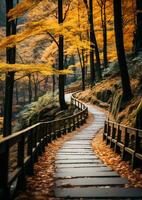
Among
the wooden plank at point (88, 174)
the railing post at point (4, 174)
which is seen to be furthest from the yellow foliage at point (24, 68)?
the railing post at point (4, 174)

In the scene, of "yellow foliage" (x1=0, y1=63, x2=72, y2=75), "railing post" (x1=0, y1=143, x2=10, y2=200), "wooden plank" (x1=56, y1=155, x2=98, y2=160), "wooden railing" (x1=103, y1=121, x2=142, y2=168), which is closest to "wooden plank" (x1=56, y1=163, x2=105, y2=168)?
"wooden railing" (x1=103, y1=121, x2=142, y2=168)

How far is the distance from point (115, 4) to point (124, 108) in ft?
18.1

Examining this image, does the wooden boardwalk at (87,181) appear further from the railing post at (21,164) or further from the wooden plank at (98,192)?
the railing post at (21,164)

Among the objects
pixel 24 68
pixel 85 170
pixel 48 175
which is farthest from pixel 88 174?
pixel 24 68

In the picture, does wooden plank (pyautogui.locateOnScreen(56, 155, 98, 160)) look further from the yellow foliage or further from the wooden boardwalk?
the yellow foliage

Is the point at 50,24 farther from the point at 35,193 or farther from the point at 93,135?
the point at 35,193

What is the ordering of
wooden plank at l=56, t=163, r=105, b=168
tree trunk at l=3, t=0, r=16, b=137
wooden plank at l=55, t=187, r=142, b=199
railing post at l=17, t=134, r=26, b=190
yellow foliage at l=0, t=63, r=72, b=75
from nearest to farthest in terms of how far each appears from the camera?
wooden plank at l=55, t=187, r=142, b=199 → railing post at l=17, t=134, r=26, b=190 → wooden plank at l=56, t=163, r=105, b=168 → yellow foliage at l=0, t=63, r=72, b=75 → tree trunk at l=3, t=0, r=16, b=137

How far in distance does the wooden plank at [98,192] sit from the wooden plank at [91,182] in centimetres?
44

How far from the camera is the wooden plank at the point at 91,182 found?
25.9ft

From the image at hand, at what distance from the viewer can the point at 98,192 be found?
7.15 meters

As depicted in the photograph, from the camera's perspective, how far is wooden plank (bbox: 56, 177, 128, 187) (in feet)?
25.9

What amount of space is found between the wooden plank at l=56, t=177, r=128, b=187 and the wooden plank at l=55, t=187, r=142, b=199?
44cm

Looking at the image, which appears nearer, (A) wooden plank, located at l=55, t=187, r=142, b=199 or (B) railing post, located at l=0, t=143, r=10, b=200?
(B) railing post, located at l=0, t=143, r=10, b=200

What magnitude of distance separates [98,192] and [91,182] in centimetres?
98
